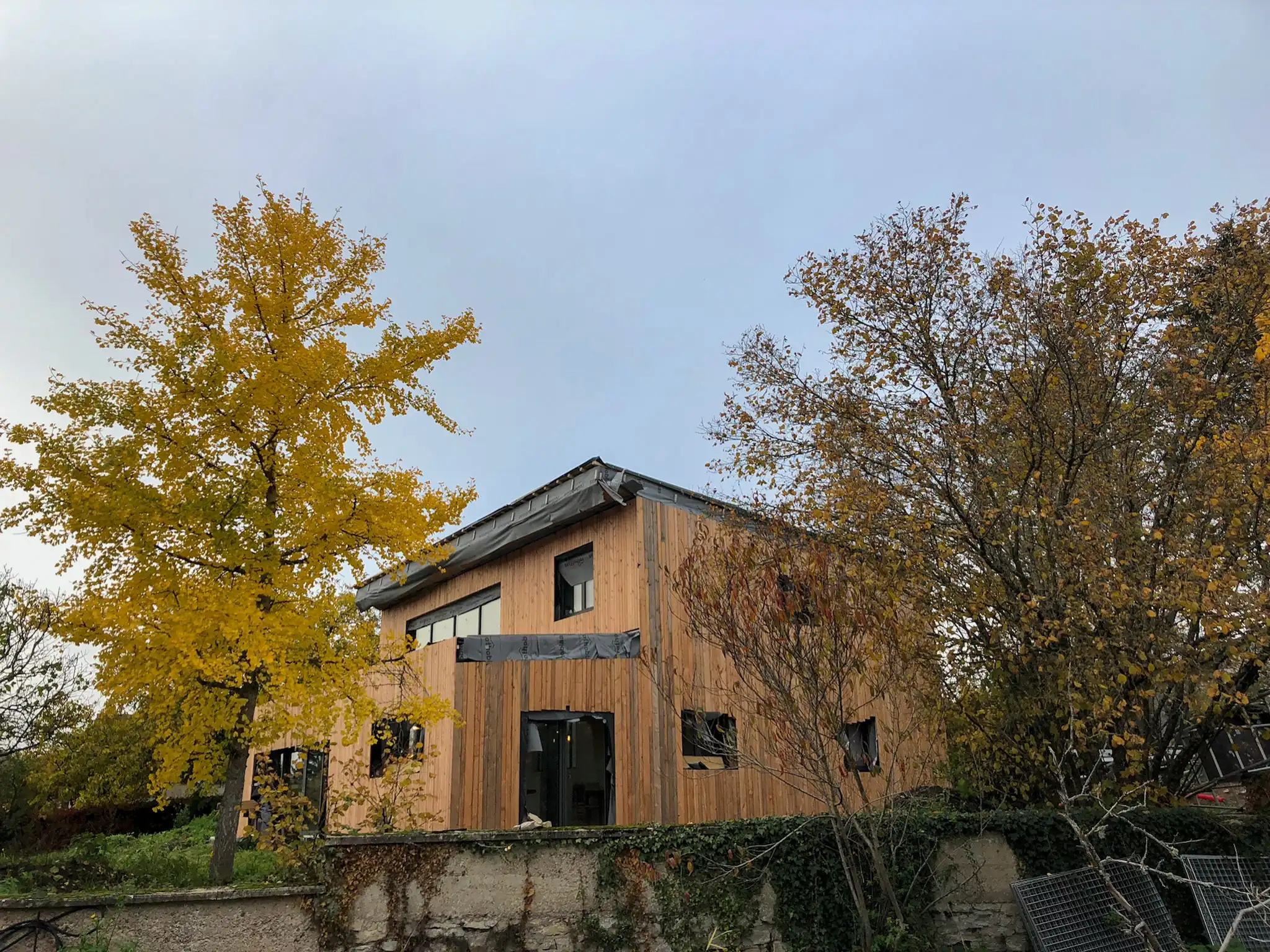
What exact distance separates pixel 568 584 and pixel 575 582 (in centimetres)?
17

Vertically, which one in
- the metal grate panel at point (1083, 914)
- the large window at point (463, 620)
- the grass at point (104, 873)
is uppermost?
the large window at point (463, 620)

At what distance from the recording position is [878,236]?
9.01 meters

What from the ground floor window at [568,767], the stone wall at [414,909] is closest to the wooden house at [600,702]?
the ground floor window at [568,767]

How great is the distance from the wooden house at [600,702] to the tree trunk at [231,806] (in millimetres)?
2111

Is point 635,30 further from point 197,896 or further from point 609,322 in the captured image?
point 197,896

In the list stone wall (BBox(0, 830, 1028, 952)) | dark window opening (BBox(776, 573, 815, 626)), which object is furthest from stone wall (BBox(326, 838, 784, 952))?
dark window opening (BBox(776, 573, 815, 626))

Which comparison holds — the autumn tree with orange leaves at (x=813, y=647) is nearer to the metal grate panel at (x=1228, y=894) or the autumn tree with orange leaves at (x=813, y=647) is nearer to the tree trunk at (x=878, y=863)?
the tree trunk at (x=878, y=863)

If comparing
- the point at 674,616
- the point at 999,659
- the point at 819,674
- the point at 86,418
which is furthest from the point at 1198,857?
the point at 86,418

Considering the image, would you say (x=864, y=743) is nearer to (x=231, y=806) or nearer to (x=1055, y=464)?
(x=1055, y=464)

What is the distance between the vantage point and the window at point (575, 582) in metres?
12.5

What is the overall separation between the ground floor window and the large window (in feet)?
9.84

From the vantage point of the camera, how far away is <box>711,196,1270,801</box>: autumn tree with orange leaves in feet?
24.2

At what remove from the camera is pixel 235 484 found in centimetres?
761

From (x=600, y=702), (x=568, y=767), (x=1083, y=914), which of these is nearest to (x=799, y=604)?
(x=1083, y=914)
